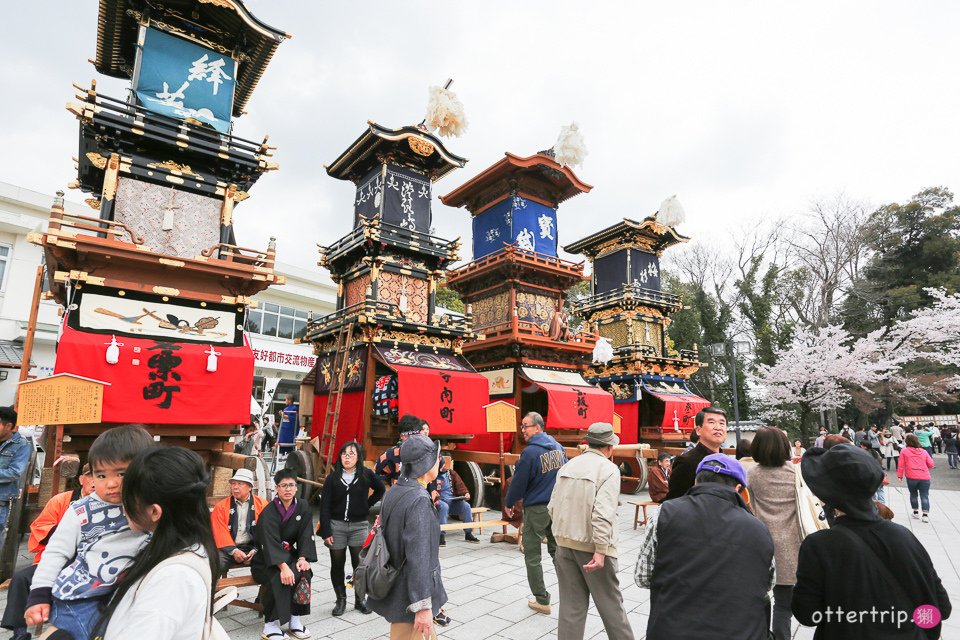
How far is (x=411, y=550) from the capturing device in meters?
3.15

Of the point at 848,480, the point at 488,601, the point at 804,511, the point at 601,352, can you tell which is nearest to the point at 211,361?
the point at 488,601

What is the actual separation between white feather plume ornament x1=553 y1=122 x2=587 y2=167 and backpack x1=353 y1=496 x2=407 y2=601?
16.4m

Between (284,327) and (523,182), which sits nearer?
(523,182)

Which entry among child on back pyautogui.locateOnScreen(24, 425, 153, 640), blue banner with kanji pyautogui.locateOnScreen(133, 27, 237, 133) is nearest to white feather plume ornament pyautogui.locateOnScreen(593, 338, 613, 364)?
blue banner with kanji pyautogui.locateOnScreen(133, 27, 237, 133)

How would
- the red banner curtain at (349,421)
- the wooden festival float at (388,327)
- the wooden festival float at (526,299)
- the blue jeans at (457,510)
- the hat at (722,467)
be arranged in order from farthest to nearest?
the wooden festival float at (526,299), the red banner curtain at (349,421), the wooden festival float at (388,327), the blue jeans at (457,510), the hat at (722,467)

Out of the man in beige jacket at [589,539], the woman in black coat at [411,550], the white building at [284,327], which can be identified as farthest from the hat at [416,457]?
the white building at [284,327]

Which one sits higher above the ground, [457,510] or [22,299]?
[22,299]

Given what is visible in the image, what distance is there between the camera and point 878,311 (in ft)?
→ 89.4

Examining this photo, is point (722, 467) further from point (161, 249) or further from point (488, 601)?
point (161, 249)

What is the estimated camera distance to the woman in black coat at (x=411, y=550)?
3.11 metres

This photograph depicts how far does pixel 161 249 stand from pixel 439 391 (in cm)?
664

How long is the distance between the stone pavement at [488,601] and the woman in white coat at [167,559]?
366 centimetres

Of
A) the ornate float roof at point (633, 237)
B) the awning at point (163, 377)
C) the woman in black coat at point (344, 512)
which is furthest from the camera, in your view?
the ornate float roof at point (633, 237)

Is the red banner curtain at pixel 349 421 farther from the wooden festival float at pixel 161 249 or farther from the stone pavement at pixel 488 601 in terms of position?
the stone pavement at pixel 488 601
